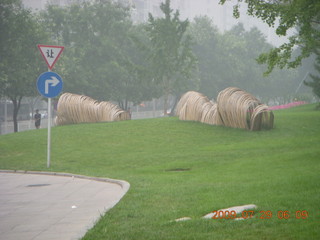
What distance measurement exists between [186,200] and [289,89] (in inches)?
3039

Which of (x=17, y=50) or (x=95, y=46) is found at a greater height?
(x=95, y=46)

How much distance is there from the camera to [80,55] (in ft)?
163

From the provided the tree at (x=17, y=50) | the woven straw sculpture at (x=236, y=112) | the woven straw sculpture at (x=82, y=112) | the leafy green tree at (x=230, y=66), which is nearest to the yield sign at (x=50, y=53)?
the woven straw sculpture at (x=236, y=112)

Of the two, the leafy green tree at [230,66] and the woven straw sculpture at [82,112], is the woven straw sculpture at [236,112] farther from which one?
the leafy green tree at [230,66]

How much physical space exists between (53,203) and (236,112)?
594 inches

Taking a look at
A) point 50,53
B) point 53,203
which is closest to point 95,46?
point 50,53

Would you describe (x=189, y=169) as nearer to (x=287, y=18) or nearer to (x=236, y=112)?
(x=287, y=18)

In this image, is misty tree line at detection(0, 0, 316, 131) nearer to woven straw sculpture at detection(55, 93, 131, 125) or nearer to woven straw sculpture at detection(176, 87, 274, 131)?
woven straw sculpture at detection(55, 93, 131, 125)

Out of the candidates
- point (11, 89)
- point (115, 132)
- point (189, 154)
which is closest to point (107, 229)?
point (189, 154)

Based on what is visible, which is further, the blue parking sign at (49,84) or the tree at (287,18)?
the blue parking sign at (49,84)

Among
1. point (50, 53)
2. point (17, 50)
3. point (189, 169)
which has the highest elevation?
point (17, 50)

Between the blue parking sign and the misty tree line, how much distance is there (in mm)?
21816

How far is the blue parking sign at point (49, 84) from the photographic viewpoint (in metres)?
14.5

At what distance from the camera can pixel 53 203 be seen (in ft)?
29.5
